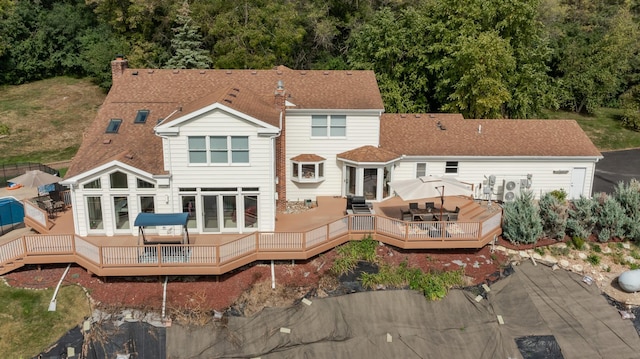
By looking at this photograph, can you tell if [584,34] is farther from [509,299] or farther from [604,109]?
[509,299]

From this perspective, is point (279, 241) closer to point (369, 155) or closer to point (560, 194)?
point (369, 155)

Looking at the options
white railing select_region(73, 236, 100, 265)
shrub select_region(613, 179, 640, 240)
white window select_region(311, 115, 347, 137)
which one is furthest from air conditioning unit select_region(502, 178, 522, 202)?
white railing select_region(73, 236, 100, 265)

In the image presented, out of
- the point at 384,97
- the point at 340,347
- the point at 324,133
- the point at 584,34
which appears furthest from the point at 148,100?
the point at 584,34

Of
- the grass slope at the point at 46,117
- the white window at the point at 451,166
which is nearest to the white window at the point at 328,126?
the white window at the point at 451,166

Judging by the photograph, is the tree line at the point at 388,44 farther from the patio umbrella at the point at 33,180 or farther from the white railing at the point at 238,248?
the white railing at the point at 238,248

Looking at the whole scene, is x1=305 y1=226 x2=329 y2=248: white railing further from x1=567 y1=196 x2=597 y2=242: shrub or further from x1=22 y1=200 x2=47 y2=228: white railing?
x1=22 y1=200 x2=47 y2=228: white railing
